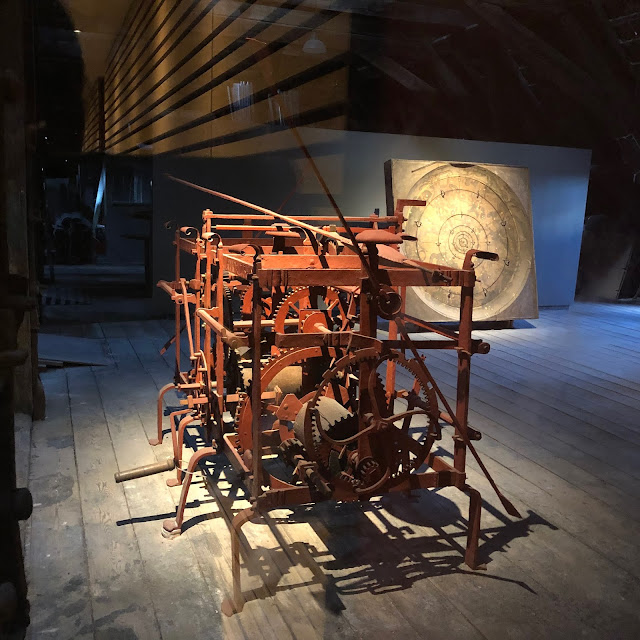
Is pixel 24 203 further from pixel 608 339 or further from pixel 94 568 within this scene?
pixel 608 339

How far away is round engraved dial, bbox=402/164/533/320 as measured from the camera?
6.53 meters

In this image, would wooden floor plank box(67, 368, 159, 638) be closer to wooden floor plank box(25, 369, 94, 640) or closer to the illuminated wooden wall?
wooden floor plank box(25, 369, 94, 640)

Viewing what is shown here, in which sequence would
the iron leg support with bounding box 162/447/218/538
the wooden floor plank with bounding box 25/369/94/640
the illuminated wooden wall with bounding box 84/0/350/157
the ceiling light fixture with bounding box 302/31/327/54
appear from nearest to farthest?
the wooden floor plank with bounding box 25/369/94/640 → the iron leg support with bounding box 162/447/218/538 → the illuminated wooden wall with bounding box 84/0/350/157 → the ceiling light fixture with bounding box 302/31/327/54

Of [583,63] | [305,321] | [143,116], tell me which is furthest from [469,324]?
[583,63]

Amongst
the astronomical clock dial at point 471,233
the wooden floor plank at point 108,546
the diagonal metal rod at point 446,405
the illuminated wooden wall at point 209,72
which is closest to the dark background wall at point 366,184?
the astronomical clock dial at point 471,233

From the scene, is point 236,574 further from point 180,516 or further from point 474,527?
point 474,527

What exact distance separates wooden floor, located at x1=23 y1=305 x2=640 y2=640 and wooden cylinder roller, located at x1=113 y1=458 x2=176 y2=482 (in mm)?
42

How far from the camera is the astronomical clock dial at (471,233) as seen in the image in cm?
650

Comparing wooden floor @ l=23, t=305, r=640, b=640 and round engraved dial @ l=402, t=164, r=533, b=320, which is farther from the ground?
round engraved dial @ l=402, t=164, r=533, b=320

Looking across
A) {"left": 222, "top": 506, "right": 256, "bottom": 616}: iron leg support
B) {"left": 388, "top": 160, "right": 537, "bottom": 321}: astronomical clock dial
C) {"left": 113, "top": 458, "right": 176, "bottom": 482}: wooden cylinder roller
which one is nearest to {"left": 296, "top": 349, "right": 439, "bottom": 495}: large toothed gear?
{"left": 222, "top": 506, "right": 256, "bottom": 616}: iron leg support

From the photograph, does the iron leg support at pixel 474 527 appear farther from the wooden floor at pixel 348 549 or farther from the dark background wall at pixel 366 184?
the dark background wall at pixel 366 184

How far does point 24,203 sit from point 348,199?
3.94m

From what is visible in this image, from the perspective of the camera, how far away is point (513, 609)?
2160 mm

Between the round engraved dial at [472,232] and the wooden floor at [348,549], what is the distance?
2729 mm
